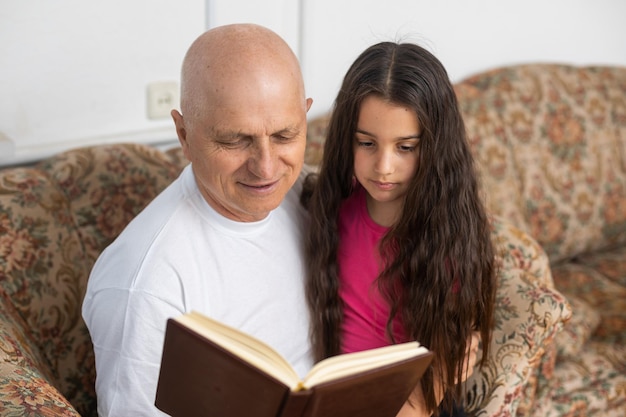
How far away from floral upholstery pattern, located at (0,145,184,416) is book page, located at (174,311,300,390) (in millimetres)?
564

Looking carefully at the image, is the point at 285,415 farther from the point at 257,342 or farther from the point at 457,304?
the point at 457,304

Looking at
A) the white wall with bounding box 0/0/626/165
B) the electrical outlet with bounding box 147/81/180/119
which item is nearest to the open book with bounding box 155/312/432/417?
the white wall with bounding box 0/0/626/165

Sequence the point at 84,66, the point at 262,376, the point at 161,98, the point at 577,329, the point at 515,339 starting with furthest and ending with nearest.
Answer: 1. the point at 577,329
2. the point at 161,98
3. the point at 84,66
4. the point at 515,339
5. the point at 262,376

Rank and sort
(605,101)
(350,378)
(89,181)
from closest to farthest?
1. (350,378)
2. (89,181)
3. (605,101)

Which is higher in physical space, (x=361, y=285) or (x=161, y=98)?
(x=161, y=98)

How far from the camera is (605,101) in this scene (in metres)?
3.09

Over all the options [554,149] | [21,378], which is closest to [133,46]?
[21,378]

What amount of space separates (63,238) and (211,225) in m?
0.48

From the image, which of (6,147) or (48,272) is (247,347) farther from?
(6,147)

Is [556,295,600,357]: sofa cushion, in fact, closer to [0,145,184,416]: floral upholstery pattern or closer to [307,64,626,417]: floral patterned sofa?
[307,64,626,417]: floral patterned sofa

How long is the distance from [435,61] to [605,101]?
1.77 meters

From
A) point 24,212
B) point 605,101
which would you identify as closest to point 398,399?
point 24,212

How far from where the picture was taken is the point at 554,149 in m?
2.93

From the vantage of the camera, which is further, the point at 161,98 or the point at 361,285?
the point at 161,98
